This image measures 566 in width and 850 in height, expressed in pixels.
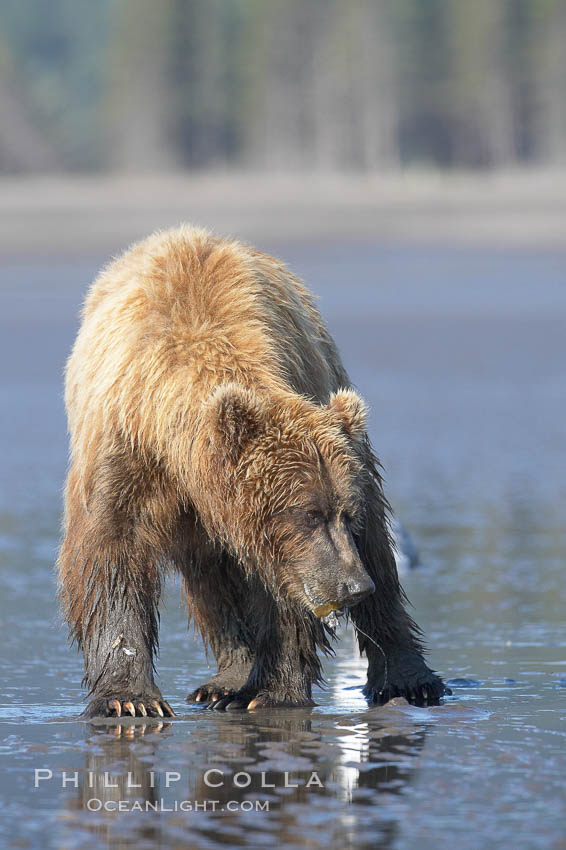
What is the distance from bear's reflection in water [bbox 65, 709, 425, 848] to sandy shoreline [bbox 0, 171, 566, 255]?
74.9ft

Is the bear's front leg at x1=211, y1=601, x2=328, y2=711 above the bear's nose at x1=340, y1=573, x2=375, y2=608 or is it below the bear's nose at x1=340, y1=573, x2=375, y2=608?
below

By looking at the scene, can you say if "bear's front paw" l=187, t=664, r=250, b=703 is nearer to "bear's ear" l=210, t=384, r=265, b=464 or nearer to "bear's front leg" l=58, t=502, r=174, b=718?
"bear's front leg" l=58, t=502, r=174, b=718

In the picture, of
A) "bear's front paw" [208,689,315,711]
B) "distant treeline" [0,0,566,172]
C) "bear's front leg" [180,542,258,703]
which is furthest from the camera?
"distant treeline" [0,0,566,172]

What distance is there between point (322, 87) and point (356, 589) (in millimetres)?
58257

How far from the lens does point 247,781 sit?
4125mm

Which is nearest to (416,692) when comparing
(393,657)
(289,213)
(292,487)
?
(393,657)

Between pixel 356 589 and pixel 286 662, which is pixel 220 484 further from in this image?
pixel 286 662

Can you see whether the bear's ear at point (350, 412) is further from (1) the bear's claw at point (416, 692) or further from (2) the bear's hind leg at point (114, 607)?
(1) the bear's claw at point (416, 692)

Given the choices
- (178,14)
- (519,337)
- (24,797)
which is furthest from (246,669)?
(178,14)

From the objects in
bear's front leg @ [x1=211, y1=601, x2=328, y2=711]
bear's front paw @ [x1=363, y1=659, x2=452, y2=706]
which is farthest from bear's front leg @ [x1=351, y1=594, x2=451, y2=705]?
bear's front leg @ [x1=211, y1=601, x2=328, y2=711]

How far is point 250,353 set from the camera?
5023mm

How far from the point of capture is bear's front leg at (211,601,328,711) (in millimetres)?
5309

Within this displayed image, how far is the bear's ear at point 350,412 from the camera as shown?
491 centimetres

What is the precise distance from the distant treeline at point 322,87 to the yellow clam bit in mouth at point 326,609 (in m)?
50.9
